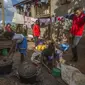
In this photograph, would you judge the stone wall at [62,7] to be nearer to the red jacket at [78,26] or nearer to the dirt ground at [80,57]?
the dirt ground at [80,57]

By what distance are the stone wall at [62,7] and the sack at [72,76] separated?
6.94 meters

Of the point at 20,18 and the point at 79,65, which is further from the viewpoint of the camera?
the point at 20,18

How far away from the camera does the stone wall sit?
1351cm

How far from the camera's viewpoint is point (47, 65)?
836 centimetres

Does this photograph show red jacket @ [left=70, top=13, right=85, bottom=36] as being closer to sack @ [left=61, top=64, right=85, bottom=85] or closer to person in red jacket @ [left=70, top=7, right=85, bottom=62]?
person in red jacket @ [left=70, top=7, right=85, bottom=62]

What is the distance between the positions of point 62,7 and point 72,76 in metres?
10.6

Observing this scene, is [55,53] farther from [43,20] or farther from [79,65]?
[43,20]

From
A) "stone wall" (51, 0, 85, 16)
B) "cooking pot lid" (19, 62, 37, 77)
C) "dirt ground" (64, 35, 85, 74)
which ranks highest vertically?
"stone wall" (51, 0, 85, 16)

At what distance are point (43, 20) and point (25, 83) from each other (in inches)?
499

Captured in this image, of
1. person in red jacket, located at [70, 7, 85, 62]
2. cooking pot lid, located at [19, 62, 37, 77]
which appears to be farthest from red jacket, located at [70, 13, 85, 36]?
cooking pot lid, located at [19, 62, 37, 77]

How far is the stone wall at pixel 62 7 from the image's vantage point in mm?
13514

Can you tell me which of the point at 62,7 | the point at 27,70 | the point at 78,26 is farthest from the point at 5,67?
the point at 62,7

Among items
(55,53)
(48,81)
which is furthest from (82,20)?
(48,81)

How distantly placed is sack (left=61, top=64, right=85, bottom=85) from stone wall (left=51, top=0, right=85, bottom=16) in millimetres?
6938
